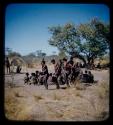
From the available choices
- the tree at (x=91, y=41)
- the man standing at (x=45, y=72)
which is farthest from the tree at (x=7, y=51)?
the tree at (x=91, y=41)

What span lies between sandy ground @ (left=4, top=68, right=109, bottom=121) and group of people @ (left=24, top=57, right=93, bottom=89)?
0.05m

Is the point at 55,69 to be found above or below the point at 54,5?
below

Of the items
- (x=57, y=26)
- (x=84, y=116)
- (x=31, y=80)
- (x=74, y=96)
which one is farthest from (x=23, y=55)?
(x=84, y=116)

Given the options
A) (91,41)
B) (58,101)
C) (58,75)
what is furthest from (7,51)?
(91,41)

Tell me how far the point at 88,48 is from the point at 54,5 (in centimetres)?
50

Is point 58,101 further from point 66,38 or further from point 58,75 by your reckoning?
point 66,38

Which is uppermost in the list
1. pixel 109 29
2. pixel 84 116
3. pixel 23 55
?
pixel 109 29

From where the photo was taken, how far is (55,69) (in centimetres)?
220

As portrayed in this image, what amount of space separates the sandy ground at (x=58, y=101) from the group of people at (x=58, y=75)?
0.15 feet

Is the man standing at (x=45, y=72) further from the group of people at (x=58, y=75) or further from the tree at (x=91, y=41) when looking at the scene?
the tree at (x=91, y=41)

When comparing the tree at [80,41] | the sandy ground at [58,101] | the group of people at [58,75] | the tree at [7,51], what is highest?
the tree at [80,41]

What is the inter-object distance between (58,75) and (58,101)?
23 cm

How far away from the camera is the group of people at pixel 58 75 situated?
86.7 inches
